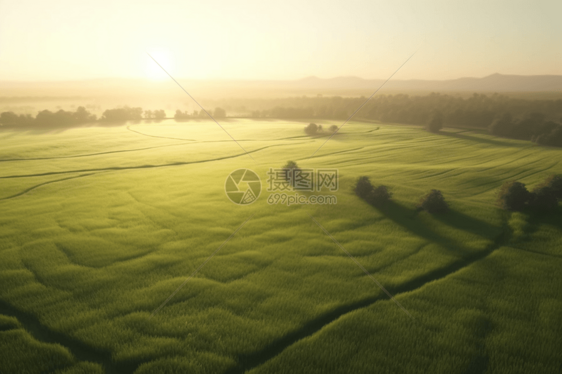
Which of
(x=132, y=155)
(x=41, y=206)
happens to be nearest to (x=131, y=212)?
(x=41, y=206)

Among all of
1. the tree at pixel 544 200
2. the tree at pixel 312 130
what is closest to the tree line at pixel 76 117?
the tree at pixel 312 130

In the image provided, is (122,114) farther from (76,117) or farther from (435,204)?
(435,204)

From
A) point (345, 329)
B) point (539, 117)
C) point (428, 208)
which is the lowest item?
point (345, 329)

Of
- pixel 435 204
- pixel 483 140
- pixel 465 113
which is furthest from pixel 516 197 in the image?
pixel 465 113

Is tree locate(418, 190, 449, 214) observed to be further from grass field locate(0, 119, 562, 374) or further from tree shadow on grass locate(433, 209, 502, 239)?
grass field locate(0, 119, 562, 374)

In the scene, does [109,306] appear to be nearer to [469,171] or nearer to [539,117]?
[469,171]

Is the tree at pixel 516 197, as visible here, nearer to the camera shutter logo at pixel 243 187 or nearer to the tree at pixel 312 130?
the camera shutter logo at pixel 243 187
